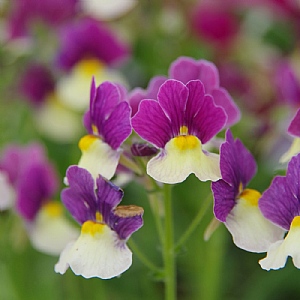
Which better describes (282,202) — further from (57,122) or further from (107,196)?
(57,122)

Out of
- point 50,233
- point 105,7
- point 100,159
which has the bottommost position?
point 50,233

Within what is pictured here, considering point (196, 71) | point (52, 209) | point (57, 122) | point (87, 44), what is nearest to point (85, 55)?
point (87, 44)

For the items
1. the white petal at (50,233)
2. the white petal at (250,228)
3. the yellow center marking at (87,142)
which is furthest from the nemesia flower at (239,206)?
the white petal at (50,233)

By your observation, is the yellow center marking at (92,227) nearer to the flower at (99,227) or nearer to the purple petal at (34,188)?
the flower at (99,227)

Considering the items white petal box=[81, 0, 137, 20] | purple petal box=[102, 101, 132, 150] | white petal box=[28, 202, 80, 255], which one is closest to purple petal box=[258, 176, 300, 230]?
purple petal box=[102, 101, 132, 150]

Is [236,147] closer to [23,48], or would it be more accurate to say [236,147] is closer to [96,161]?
[96,161]

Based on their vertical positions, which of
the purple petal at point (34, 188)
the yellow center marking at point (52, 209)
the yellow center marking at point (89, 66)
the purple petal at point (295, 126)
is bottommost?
the yellow center marking at point (52, 209)

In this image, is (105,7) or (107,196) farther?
(105,7)
